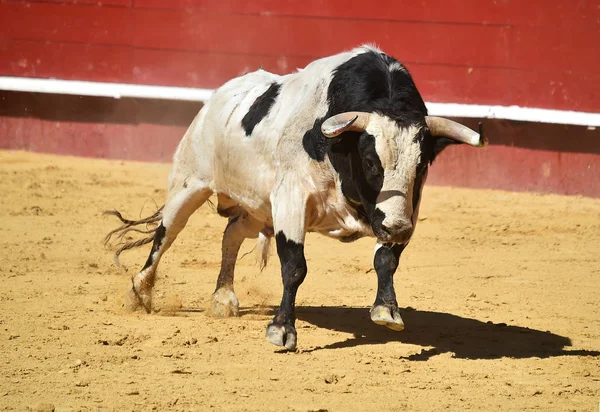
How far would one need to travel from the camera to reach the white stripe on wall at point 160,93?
8500mm

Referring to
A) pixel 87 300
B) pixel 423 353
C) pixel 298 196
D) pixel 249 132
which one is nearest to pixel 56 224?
pixel 87 300

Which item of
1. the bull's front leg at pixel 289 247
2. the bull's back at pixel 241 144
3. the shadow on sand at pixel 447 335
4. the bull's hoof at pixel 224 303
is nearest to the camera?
the bull's front leg at pixel 289 247

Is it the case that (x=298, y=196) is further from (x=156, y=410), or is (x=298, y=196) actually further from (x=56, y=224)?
(x=56, y=224)

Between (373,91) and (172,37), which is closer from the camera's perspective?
(373,91)

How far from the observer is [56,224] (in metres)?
6.86

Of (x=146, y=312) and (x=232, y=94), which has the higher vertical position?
(x=232, y=94)

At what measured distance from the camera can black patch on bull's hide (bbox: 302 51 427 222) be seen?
13.2 feet

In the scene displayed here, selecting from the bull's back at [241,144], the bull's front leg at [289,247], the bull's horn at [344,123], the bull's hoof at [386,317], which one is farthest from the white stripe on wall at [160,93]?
the bull's hoof at [386,317]

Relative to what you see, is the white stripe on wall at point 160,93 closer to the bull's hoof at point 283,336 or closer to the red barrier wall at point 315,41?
the red barrier wall at point 315,41

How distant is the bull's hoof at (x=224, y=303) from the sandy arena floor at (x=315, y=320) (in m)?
0.09

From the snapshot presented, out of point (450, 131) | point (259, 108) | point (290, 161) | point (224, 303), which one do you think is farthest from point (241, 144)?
point (450, 131)

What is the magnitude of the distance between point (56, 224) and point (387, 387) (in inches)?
152

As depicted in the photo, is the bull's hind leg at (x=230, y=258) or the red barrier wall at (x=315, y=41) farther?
the red barrier wall at (x=315, y=41)

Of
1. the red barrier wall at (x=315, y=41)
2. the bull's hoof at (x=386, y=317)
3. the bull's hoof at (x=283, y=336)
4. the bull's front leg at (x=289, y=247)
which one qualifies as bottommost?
the bull's hoof at (x=283, y=336)
